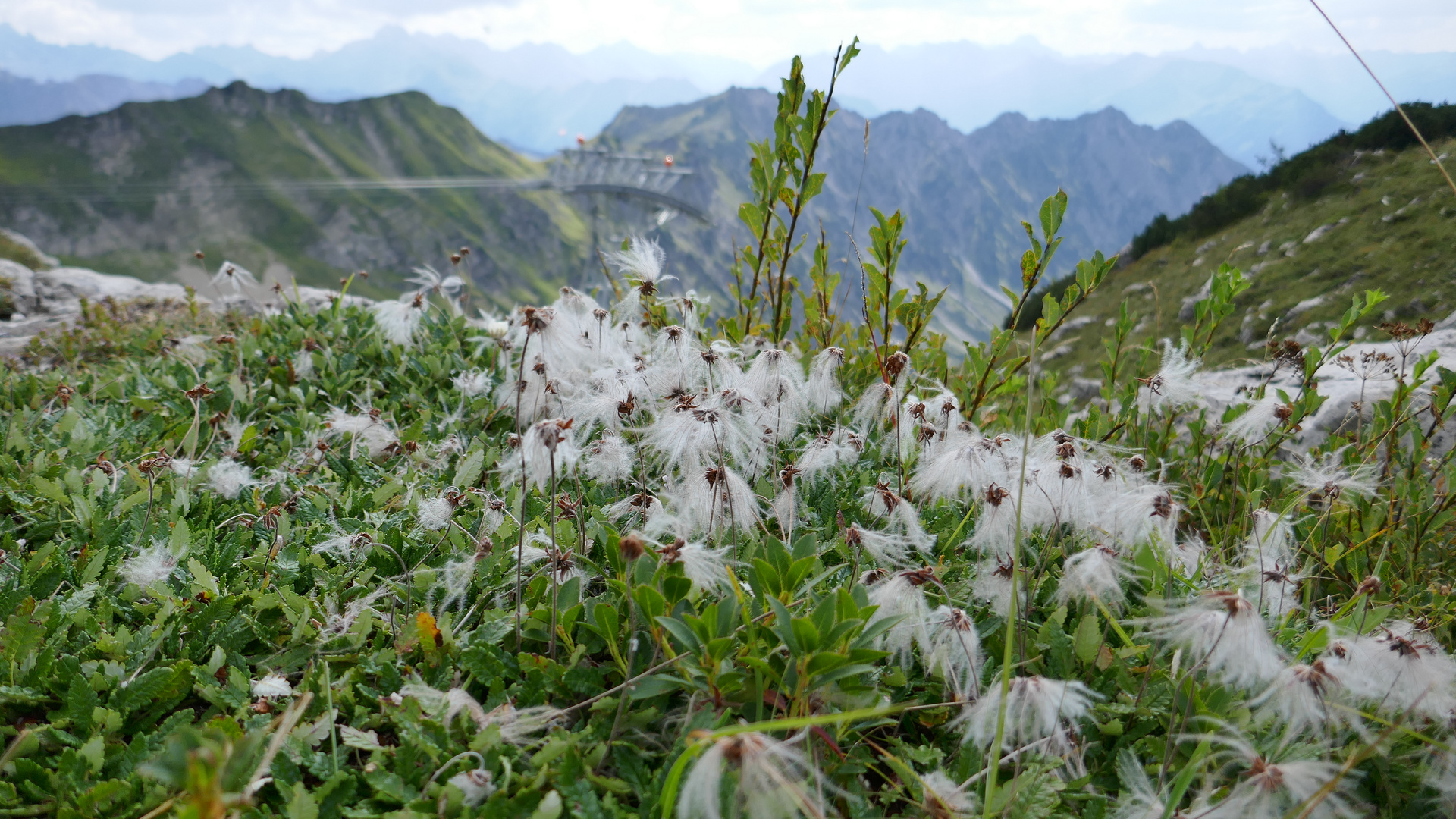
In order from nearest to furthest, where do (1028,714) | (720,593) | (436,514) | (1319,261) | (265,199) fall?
(1028,714), (720,593), (436,514), (1319,261), (265,199)

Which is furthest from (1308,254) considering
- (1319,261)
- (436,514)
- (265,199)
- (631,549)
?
(265,199)

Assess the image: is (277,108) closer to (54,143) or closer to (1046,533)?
(54,143)

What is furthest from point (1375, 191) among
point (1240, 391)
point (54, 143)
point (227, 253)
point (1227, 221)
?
point (54, 143)

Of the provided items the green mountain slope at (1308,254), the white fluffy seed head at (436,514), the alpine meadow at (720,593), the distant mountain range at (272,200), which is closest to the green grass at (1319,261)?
the green mountain slope at (1308,254)

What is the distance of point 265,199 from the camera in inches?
5989

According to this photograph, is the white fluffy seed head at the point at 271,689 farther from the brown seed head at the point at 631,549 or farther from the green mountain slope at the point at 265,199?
the green mountain slope at the point at 265,199

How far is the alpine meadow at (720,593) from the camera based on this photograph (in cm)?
204

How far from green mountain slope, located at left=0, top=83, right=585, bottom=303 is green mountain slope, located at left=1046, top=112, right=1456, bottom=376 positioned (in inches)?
4143

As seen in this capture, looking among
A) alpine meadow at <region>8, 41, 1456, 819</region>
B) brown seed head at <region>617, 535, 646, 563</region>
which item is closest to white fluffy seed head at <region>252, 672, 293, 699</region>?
alpine meadow at <region>8, 41, 1456, 819</region>

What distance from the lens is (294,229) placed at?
147 metres

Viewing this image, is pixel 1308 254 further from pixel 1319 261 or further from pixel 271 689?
pixel 271 689

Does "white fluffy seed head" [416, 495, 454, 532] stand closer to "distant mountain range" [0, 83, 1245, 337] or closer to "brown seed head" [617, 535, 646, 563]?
"brown seed head" [617, 535, 646, 563]

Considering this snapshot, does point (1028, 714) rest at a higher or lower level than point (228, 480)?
lower

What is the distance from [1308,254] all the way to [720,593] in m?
46.8
